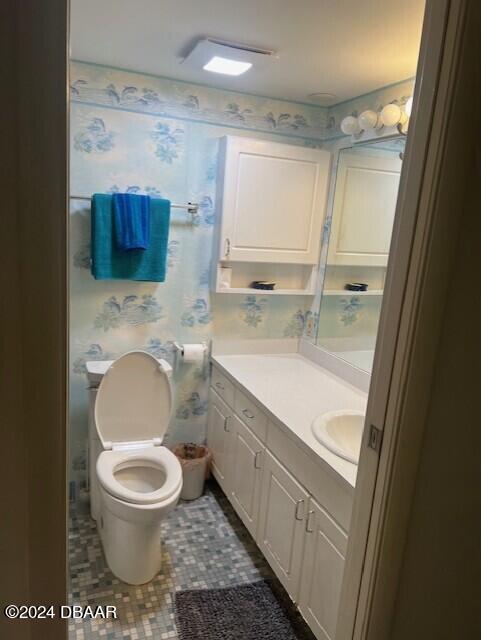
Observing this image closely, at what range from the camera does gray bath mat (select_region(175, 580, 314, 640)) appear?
6.14 ft

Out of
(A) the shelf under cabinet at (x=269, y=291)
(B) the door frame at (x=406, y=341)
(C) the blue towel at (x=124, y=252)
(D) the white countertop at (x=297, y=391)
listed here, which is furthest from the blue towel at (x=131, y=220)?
(B) the door frame at (x=406, y=341)

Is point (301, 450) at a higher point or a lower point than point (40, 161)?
lower

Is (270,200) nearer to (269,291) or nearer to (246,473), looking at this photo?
(269,291)

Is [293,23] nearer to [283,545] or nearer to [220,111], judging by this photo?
[220,111]

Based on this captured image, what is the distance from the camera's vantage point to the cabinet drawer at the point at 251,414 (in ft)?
7.17

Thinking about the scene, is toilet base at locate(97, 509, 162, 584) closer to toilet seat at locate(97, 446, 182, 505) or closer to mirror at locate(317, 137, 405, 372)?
toilet seat at locate(97, 446, 182, 505)

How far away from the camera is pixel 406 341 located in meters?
1.06

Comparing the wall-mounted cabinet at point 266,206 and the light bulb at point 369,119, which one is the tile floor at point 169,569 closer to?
the wall-mounted cabinet at point 266,206

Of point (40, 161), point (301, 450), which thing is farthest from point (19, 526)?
point (301, 450)

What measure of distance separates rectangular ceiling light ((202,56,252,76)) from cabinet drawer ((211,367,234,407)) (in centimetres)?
153

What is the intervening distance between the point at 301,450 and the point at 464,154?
1.24 m

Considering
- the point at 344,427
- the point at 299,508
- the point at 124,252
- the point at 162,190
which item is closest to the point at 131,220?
the point at 124,252

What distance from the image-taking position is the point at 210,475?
2.91 meters

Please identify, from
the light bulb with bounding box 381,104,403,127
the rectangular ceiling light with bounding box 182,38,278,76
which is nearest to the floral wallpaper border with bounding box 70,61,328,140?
the rectangular ceiling light with bounding box 182,38,278,76
